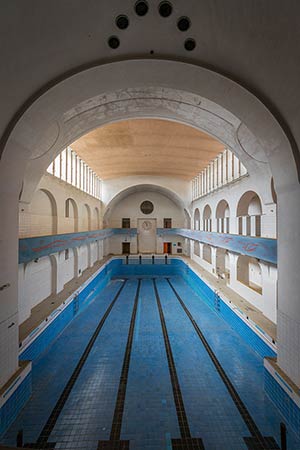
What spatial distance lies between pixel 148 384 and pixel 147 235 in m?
13.8

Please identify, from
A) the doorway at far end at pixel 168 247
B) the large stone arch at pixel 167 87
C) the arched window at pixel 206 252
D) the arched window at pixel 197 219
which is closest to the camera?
the large stone arch at pixel 167 87

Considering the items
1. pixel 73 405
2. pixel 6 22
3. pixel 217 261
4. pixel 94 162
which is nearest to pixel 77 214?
pixel 94 162

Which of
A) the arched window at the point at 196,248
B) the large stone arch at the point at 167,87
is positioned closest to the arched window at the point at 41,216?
the large stone arch at the point at 167,87

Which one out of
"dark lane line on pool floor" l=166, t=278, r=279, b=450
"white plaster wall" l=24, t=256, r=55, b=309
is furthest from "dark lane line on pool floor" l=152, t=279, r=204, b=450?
"white plaster wall" l=24, t=256, r=55, b=309

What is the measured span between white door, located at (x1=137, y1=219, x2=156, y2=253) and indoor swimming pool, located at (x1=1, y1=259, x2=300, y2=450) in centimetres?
1015

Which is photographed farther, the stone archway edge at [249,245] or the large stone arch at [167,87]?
the stone archway edge at [249,245]

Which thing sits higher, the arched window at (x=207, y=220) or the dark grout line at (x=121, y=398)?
the arched window at (x=207, y=220)

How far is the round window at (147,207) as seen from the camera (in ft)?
57.5

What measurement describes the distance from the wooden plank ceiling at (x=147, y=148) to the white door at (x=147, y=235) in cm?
537

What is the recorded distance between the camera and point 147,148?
360 inches

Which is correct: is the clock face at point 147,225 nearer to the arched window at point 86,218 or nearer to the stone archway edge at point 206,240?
the arched window at point 86,218

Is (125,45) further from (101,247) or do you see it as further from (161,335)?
(101,247)

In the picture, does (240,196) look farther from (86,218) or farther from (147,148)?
(86,218)

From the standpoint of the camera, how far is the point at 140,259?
1526cm
